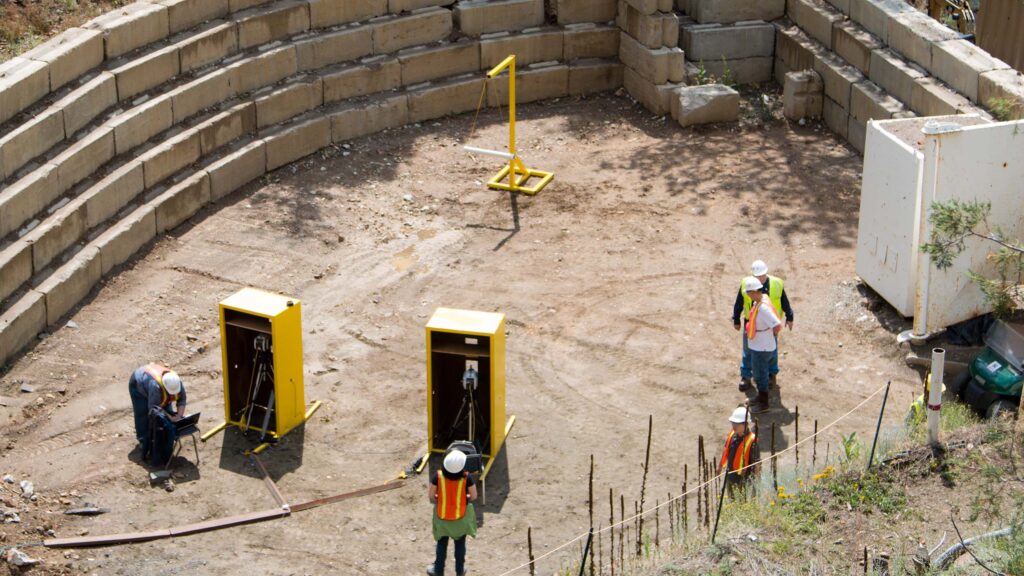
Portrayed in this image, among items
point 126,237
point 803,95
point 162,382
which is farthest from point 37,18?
point 803,95

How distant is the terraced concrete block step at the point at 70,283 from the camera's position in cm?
1471

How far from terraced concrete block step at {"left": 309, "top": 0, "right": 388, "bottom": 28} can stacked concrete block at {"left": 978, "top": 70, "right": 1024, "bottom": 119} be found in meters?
8.25

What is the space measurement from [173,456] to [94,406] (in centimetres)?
129

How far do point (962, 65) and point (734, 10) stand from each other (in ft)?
16.2

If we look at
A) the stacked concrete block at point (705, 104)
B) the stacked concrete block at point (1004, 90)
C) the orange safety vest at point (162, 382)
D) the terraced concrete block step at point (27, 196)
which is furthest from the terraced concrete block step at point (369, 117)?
the stacked concrete block at point (1004, 90)

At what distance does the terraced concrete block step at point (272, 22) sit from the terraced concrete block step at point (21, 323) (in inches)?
207

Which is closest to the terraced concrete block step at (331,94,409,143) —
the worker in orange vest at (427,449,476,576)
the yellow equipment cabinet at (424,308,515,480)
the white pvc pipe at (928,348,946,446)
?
the yellow equipment cabinet at (424,308,515,480)

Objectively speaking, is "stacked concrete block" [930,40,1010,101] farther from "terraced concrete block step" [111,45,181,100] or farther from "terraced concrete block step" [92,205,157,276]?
"terraced concrete block step" [92,205,157,276]

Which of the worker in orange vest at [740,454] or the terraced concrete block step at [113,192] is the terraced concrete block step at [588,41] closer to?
the terraced concrete block step at [113,192]

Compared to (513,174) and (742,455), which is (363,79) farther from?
(742,455)

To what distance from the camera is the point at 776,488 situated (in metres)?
11.8

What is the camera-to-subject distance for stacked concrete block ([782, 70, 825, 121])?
65.3 feet

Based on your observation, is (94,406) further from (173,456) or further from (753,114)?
(753,114)

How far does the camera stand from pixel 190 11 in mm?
17734
